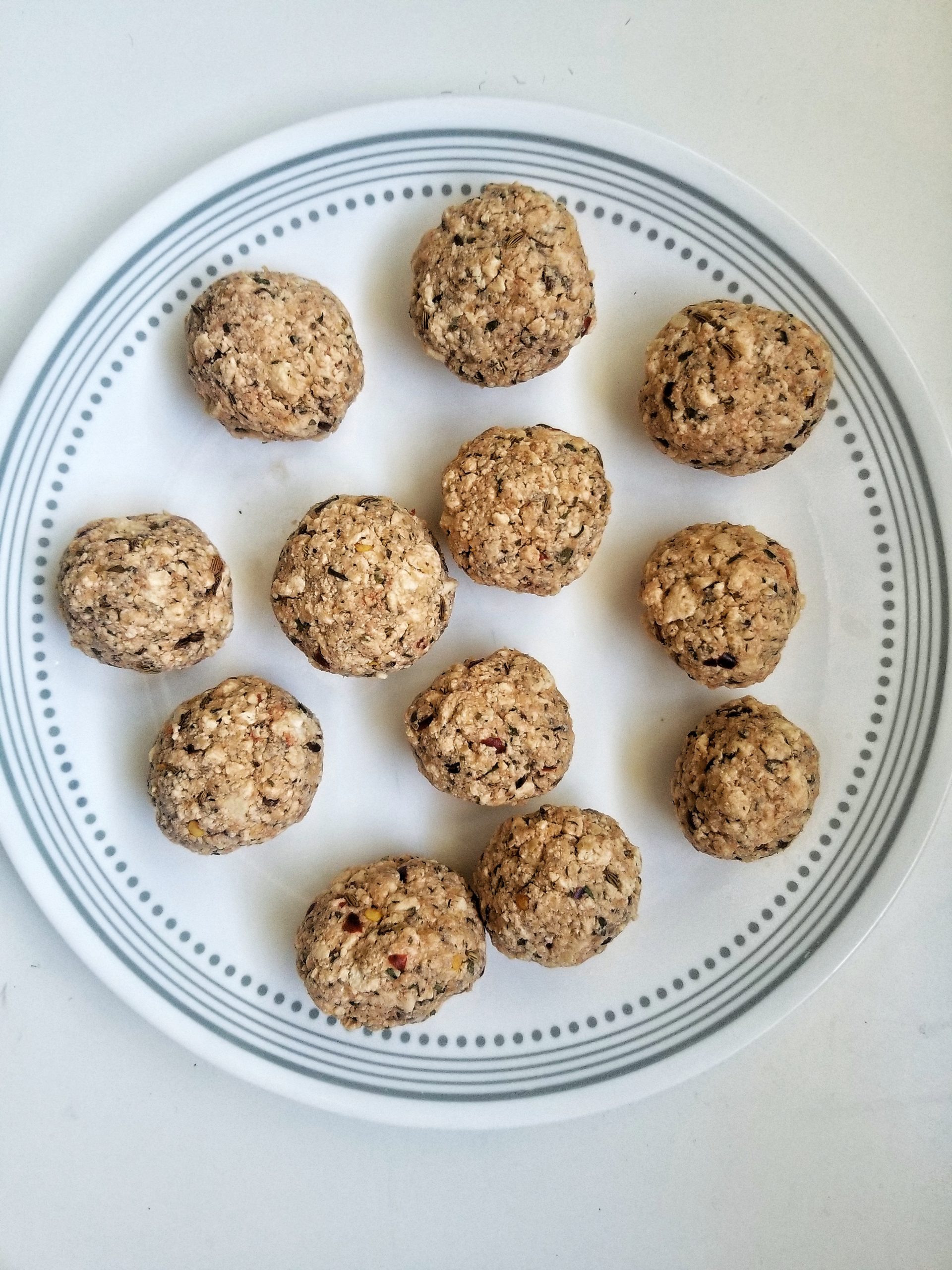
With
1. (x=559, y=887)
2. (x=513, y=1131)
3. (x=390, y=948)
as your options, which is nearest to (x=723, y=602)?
(x=559, y=887)

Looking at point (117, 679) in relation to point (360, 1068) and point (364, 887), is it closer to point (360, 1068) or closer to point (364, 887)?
point (364, 887)

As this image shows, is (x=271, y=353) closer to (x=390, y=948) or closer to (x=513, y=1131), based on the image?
(x=390, y=948)

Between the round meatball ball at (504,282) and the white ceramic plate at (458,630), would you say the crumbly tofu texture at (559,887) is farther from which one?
the round meatball ball at (504,282)

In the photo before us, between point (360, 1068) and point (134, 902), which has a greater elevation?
point (134, 902)

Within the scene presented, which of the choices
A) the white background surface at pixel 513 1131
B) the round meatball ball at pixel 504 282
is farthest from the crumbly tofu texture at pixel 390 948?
the round meatball ball at pixel 504 282

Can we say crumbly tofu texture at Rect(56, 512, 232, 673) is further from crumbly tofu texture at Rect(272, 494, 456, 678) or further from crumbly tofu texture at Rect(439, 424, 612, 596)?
crumbly tofu texture at Rect(439, 424, 612, 596)

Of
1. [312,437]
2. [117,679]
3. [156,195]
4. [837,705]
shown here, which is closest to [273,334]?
[312,437]
